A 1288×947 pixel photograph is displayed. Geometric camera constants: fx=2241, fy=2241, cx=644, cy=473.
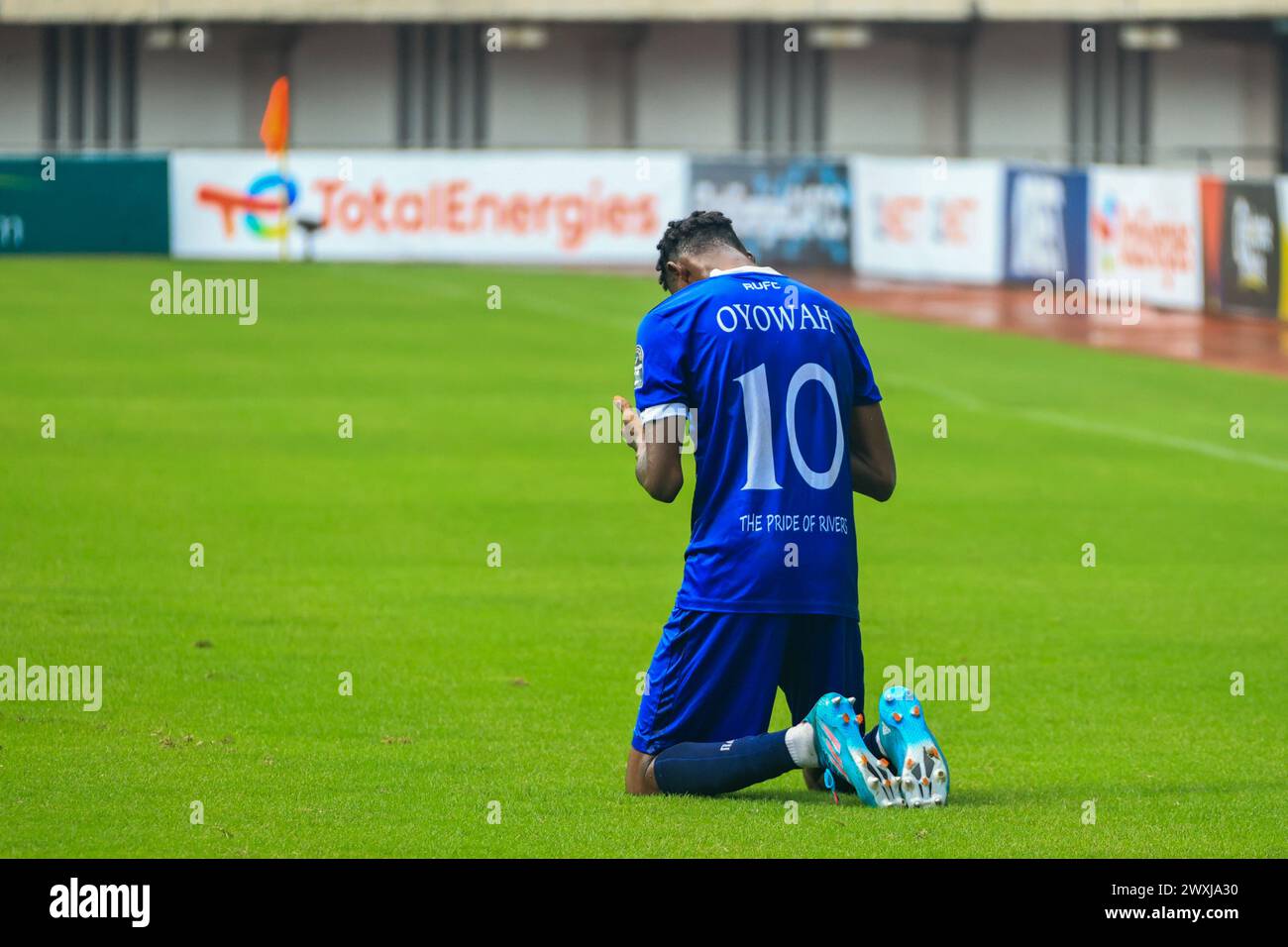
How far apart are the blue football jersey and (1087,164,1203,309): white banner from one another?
78.2 feet

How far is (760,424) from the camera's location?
7363mm

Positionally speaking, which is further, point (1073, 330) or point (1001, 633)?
point (1073, 330)

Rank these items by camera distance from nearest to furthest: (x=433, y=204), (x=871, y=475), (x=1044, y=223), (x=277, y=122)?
(x=871, y=475) → (x=1044, y=223) → (x=277, y=122) → (x=433, y=204)

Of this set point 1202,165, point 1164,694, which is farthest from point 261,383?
point 1202,165

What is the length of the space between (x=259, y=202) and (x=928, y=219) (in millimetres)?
11964

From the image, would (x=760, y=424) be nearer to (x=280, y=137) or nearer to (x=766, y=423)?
(x=766, y=423)

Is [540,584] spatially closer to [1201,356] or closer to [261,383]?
[261,383]

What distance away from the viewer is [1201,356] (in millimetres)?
26031

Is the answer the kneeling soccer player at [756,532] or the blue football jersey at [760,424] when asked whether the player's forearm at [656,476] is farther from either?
the blue football jersey at [760,424]

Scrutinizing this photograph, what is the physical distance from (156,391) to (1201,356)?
39.5 ft


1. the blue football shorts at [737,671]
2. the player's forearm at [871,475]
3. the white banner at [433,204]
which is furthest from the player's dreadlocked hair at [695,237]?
the white banner at [433,204]

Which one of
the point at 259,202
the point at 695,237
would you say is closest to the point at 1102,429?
the point at 695,237

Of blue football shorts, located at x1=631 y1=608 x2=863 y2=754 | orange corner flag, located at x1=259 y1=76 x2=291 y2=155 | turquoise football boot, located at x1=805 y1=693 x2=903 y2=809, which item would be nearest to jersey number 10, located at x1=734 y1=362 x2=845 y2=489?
blue football shorts, located at x1=631 y1=608 x2=863 y2=754
